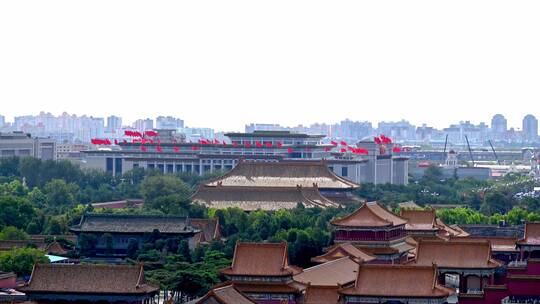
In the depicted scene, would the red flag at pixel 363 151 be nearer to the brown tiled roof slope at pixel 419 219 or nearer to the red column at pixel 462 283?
the brown tiled roof slope at pixel 419 219

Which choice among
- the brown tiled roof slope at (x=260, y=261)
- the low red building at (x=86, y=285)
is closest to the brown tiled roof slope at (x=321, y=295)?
the brown tiled roof slope at (x=260, y=261)

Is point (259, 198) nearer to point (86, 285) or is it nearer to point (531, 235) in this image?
point (531, 235)

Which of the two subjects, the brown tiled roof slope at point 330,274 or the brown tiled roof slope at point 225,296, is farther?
the brown tiled roof slope at point 330,274

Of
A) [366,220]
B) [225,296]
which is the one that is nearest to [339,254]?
[366,220]

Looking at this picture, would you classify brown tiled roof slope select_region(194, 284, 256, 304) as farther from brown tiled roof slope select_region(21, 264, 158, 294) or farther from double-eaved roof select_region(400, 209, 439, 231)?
double-eaved roof select_region(400, 209, 439, 231)

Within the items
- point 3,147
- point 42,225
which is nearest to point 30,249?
point 42,225
